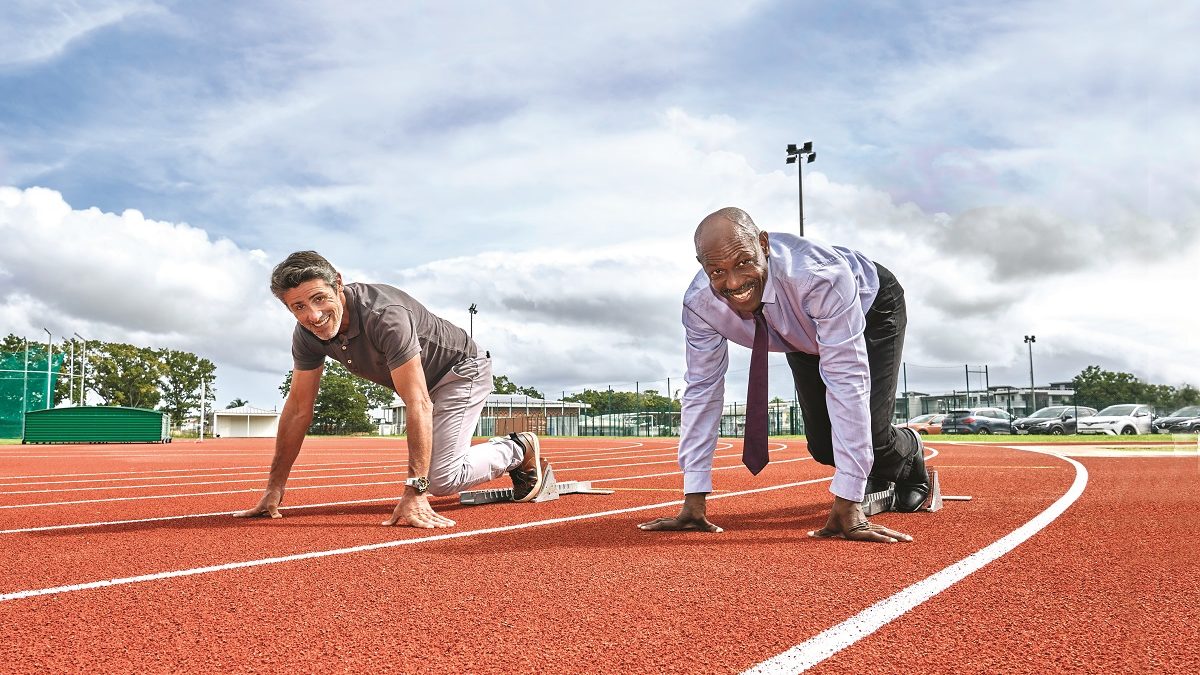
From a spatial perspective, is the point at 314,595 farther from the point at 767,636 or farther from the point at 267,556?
the point at 767,636

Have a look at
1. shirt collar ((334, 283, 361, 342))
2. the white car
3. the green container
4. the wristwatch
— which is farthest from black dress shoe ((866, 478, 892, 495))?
the white car

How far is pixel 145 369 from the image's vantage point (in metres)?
60.8

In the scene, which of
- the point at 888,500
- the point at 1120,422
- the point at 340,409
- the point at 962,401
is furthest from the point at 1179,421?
the point at 340,409

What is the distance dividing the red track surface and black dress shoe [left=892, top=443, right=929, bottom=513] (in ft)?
0.50

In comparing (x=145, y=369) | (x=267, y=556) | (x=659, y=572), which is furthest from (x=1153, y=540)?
(x=145, y=369)

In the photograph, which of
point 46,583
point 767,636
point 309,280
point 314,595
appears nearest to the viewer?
point 767,636

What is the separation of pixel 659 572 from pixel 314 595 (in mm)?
1216

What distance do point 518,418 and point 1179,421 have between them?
39.0 m

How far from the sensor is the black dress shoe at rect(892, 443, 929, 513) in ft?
17.1

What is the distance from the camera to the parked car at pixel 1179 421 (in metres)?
34.0

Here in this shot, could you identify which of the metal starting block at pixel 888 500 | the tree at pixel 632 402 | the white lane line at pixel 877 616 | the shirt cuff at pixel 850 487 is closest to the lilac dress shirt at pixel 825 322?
the shirt cuff at pixel 850 487

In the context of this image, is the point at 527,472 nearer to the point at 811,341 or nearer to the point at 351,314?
the point at 351,314

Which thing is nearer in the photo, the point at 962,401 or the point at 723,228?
the point at 723,228

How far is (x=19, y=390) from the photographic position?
128 ft
